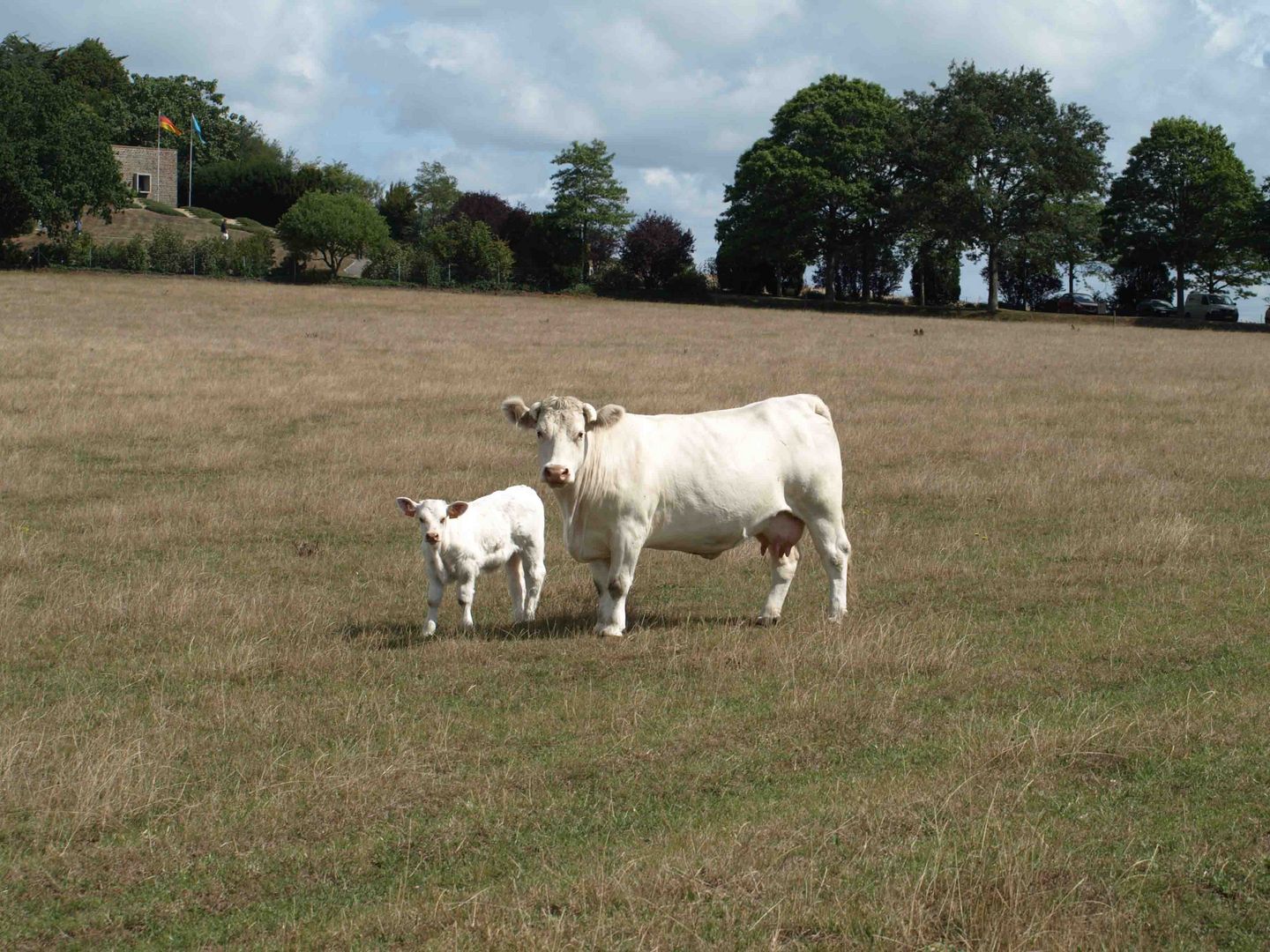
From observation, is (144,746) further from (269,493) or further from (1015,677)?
(269,493)

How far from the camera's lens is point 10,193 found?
7519 centimetres

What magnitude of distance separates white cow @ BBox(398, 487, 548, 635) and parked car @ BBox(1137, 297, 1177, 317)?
239 feet

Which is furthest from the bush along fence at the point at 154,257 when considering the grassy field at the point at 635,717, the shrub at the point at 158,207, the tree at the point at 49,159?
the grassy field at the point at 635,717

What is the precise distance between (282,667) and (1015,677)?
5.68m

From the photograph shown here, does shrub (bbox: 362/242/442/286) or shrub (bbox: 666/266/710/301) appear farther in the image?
shrub (bbox: 666/266/710/301)

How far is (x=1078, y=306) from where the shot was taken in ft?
267

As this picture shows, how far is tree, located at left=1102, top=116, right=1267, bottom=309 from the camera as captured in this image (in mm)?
80125

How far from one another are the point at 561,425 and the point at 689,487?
1417 millimetres

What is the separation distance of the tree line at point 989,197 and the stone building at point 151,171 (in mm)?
55878

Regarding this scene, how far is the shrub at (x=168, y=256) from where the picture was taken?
254 ft

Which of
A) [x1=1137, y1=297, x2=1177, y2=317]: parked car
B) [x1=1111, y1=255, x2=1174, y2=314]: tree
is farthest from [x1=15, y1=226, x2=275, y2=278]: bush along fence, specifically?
[x1=1111, y1=255, x2=1174, y2=314]: tree

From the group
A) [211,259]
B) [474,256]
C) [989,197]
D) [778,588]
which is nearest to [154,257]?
[211,259]

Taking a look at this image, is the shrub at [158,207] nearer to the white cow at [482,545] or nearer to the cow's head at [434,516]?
the white cow at [482,545]

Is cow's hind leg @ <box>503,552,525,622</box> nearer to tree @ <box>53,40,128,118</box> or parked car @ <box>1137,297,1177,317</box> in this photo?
parked car @ <box>1137,297,1177,317</box>
